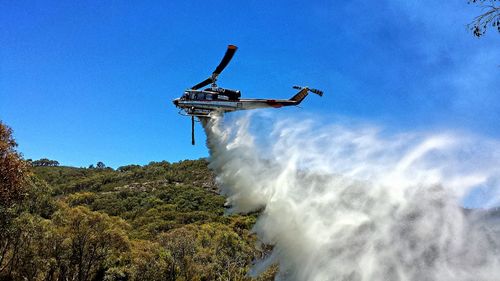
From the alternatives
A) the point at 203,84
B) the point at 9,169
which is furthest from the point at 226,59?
the point at 9,169

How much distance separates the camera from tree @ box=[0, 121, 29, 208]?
26.5 m

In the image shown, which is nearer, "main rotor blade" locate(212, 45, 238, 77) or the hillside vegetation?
"main rotor blade" locate(212, 45, 238, 77)

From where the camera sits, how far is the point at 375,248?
19.4m

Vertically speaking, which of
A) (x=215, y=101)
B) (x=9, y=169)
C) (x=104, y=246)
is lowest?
(x=104, y=246)

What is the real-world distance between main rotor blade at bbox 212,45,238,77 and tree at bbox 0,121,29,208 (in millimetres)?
14999

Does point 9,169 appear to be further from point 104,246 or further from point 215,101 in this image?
point 104,246

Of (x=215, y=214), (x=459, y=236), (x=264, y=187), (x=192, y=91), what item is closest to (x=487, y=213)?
(x=459, y=236)

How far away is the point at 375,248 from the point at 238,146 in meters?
17.5

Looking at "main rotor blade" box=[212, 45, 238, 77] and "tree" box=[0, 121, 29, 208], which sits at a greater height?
"main rotor blade" box=[212, 45, 238, 77]

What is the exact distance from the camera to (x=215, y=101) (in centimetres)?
3306

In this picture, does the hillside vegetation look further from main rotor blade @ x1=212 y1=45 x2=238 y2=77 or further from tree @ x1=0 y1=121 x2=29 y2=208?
main rotor blade @ x1=212 y1=45 x2=238 y2=77

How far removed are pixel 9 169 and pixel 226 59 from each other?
15883mm

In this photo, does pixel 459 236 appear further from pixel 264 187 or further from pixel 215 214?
pixel 215 214

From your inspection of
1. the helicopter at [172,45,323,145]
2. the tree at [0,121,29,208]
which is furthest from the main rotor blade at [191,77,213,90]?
the tree at [0,121,29,208]
